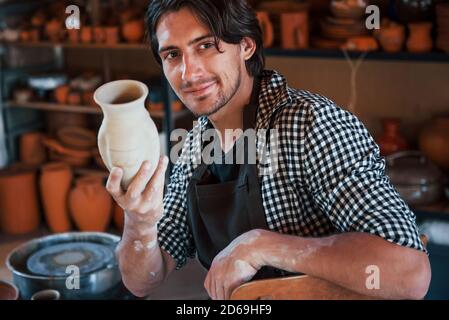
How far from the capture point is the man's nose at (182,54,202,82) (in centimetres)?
104

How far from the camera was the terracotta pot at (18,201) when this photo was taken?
302 cm

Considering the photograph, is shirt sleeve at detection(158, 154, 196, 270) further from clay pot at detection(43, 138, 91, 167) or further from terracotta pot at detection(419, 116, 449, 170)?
clay pot at detection(43, 138, 91, 167)

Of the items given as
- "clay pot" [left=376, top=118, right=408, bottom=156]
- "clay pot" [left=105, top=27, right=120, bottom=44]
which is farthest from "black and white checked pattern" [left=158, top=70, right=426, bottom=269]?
"clay pot" [left=105, top=27, right=120, bottom=44]

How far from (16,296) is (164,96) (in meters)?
1.50

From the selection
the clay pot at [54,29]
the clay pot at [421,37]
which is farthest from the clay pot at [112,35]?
the clay pot at [421,37]

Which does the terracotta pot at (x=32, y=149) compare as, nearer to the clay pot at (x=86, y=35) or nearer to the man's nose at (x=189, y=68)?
the clay pot at (x=86, y=35)

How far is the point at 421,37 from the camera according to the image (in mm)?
2242

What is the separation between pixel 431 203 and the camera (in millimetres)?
2258

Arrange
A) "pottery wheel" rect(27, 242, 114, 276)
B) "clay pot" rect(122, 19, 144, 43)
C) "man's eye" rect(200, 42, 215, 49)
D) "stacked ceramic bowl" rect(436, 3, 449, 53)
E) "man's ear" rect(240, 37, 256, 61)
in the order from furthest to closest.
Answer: "clay pot" rect(122, 19, 144, 43) < "stacked ceramic bowl" rect(436, 3, 449, 53) < "pottery wheel" rect(27, 242, 114, 276) < "man's ear" rect(240, 37, 256, 61) < "man's eye" rect(200, 42, 215, 49)

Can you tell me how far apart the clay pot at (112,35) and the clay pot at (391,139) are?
129cm

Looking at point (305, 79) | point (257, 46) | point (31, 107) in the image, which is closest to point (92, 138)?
point (31, 107)

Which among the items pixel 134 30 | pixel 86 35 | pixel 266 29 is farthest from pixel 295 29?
pixel 86 35

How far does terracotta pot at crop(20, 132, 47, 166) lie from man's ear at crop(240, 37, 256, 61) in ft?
7.50
